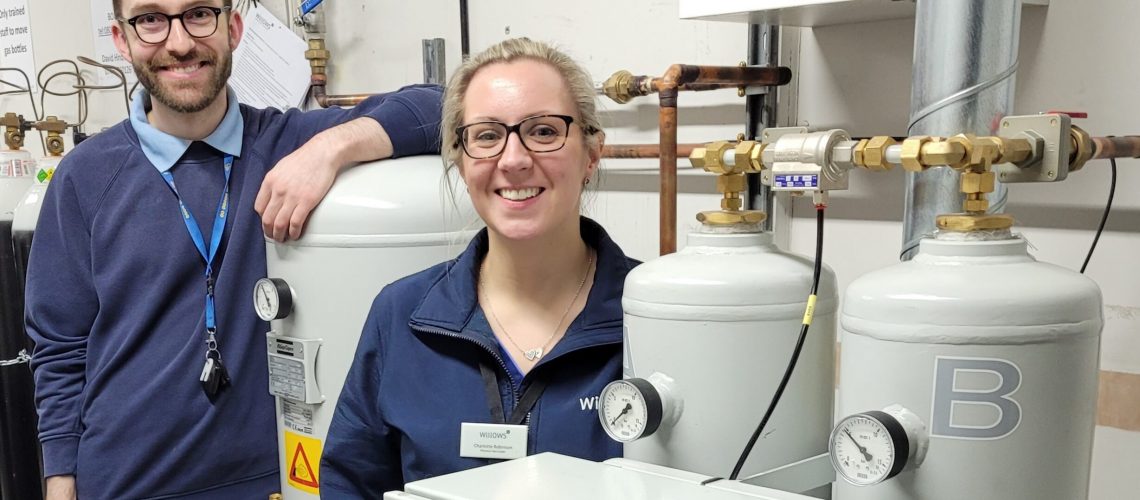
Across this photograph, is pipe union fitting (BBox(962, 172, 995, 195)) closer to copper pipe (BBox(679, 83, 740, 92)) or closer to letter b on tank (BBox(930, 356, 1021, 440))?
letter b on tank (BBox(930, 356, 1021, 440))

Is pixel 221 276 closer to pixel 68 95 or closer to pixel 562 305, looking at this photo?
pixel 562 305

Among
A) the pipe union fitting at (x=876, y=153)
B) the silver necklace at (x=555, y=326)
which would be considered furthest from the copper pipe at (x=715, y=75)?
the pipe union fitting at (x=876, y=153)

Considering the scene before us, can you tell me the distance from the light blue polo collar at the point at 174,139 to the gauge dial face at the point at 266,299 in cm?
25

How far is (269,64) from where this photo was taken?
2.29 m

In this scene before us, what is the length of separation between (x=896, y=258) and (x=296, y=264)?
0.87 metres

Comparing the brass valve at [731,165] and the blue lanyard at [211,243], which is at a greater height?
the brass valve at [731,165]

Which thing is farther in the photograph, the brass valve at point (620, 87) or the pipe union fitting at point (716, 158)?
the brass valve at point (620, 87)

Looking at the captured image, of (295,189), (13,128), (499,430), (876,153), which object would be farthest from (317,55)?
(876,153)

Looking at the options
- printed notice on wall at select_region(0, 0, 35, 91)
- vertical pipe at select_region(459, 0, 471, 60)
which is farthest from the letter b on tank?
printed notice on wall at select_region(0, 0, 35, 91)

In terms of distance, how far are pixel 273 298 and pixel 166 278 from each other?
0.21m

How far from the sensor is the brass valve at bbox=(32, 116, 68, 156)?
2246 millimetres

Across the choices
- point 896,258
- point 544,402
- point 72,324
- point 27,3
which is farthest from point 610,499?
point 27,3

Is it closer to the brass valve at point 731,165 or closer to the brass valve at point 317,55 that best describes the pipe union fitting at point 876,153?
the brass valve at point 731,165

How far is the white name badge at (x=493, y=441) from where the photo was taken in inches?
39.1
